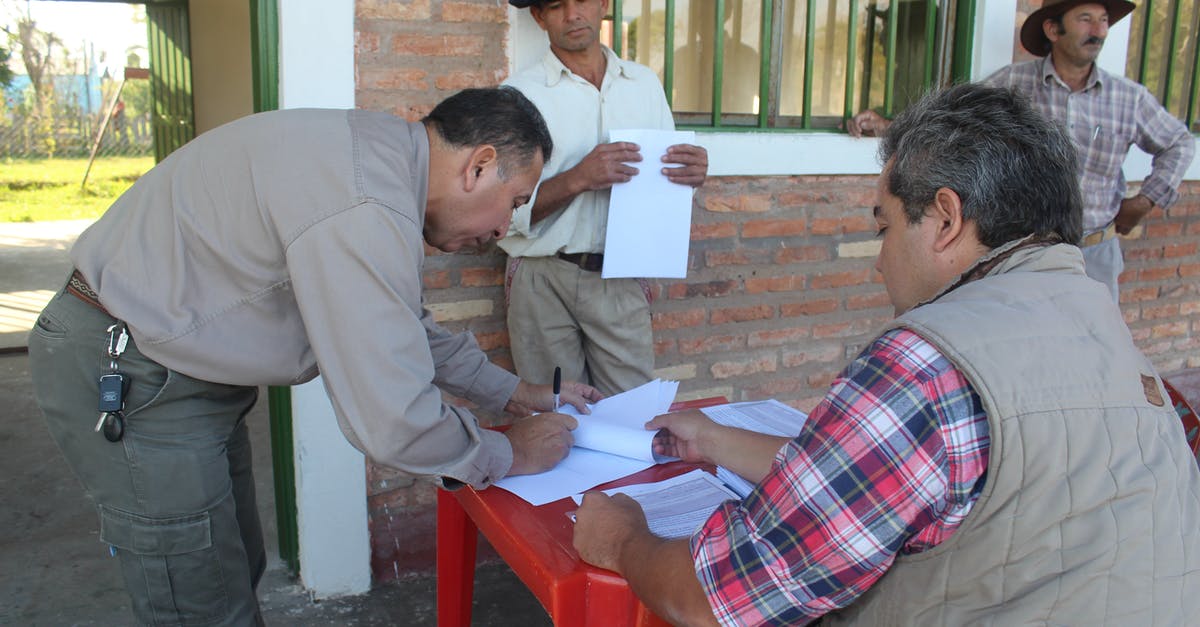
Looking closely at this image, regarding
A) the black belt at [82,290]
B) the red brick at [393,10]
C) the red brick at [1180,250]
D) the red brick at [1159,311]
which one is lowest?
the red brick at [1159,311]

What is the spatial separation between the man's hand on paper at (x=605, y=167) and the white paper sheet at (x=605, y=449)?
767 mm

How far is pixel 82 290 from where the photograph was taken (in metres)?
1.71

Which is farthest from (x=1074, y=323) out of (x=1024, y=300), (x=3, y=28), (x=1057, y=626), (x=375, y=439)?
(x=3, y=28)

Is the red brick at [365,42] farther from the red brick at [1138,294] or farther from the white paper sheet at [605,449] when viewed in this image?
the red brick at [1138,294]

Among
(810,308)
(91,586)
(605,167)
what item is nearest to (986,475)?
(605,167)

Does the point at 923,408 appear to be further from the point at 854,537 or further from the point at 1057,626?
the point at 1057,626

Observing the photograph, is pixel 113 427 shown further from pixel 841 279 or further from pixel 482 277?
pixel 841 279

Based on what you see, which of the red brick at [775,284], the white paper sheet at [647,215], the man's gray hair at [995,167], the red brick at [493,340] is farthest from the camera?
the red brick at [775,284]

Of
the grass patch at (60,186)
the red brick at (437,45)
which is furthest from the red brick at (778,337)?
the grass patch at (60,186)

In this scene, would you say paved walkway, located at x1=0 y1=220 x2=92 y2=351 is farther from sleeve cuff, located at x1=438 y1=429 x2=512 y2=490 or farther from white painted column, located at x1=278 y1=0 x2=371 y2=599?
sleeve cuff, located at x1=438 y1=429 x2=512 y2=490

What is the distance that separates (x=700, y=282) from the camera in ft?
11.8

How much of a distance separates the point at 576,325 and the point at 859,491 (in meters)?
1.90

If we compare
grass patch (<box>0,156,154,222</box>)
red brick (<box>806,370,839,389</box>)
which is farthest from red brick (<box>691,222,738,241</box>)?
grass patch (<box>0,156,154,222</box>)

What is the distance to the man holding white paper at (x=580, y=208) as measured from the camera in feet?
9.27
